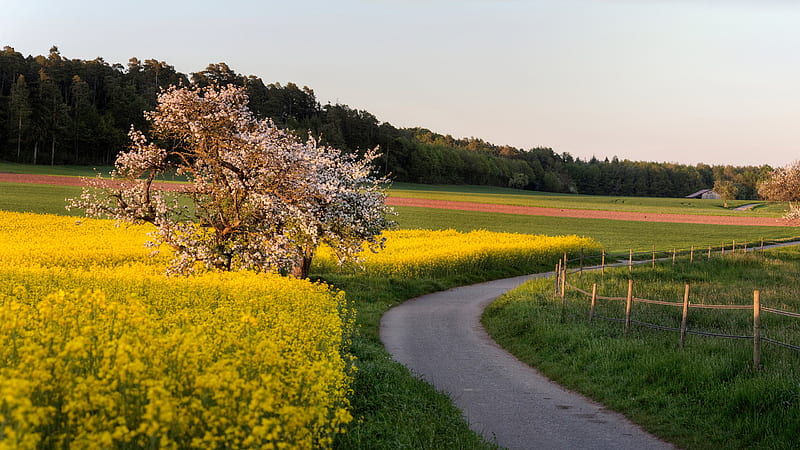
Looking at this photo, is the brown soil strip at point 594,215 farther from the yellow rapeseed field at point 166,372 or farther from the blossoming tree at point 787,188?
the yellow rapeseed field at point 166,372

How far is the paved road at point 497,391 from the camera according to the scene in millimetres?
11539

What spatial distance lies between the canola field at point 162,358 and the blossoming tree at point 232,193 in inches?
73.6

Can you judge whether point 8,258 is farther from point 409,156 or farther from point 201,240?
point 409,156

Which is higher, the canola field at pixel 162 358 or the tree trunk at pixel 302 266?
the canola field at pixel 162 358

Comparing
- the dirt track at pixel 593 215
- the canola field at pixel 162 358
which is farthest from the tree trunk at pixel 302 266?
the dirt track at pixel 593 215

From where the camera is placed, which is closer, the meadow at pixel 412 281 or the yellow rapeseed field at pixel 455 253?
the meadow at pixel 412 281

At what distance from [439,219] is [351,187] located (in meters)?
46.4

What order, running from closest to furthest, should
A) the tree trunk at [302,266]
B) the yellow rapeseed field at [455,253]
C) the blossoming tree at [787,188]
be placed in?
the tree trunk at [302,266] → the yellow rapeseed field at [455,253] → the blossoming tree at [787,188]

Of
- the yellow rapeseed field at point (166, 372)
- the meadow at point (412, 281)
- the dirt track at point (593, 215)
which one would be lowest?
the meadow at point (412, 281)

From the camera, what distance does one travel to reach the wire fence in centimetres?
1399

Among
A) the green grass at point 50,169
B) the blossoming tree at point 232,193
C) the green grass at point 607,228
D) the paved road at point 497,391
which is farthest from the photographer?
the green grass at point 50,169

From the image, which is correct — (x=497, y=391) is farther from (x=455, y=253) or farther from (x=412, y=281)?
(x=455, y=253)

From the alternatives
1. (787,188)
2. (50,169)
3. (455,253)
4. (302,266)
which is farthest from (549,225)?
(50,169)

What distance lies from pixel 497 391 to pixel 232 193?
12055mm
